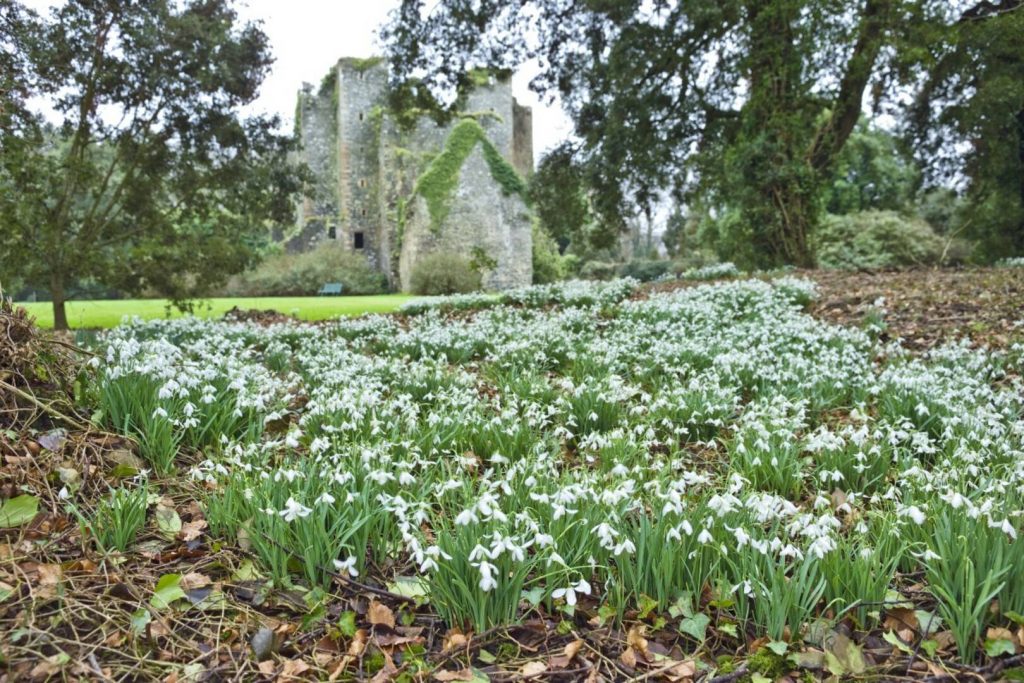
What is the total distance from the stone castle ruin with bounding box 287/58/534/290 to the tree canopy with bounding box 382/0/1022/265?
552 inches

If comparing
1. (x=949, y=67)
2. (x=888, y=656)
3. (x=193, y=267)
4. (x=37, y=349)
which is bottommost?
(x=888, y=656)

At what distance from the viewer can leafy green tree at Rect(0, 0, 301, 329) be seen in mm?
8305

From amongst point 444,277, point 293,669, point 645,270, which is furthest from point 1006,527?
point 645,270

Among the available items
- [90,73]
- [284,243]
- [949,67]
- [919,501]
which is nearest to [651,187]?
[949,67]

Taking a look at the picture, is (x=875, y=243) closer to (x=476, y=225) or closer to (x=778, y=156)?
(x=778, y=156)

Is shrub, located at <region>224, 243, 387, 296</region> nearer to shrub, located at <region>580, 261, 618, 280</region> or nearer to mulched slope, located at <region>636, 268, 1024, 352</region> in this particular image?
shrub, located at <region>580, 261, 618, 280</region>

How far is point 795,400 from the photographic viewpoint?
14.0ft

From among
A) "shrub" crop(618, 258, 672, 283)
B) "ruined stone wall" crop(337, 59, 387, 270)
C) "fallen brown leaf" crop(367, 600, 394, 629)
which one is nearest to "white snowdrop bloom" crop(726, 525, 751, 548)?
"fallen brown leaf" crop(367, 600, 394, 629)

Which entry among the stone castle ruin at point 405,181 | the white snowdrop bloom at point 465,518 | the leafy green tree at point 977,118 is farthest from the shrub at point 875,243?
the white snowdrop bloom at point 465,518

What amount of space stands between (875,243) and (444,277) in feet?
48.3

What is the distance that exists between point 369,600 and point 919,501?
2.12m

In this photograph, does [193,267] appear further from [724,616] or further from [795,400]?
[724,616]

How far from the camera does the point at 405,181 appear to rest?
32.0 metres

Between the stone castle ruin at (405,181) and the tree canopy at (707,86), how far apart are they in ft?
46.0
